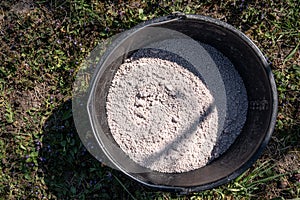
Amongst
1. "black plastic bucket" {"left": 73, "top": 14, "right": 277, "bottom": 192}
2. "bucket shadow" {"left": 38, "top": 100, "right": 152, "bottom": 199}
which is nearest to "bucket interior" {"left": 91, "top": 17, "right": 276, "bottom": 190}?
"black plastic bucket" {"left": 73, "top": 14, "right": 277, "bottom": 192}

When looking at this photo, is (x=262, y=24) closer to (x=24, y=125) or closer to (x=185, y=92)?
(x=185, y=92)

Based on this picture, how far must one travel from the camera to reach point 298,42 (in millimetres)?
1894

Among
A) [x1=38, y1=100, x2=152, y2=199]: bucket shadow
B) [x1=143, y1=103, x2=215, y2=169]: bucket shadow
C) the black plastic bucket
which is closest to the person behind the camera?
the black plastic bucket

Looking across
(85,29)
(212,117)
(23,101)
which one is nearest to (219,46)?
(212,117)

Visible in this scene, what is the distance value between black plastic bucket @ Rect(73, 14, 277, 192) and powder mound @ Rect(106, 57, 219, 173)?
0.13 ft

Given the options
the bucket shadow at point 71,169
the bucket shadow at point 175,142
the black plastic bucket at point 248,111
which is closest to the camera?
the black plastic bucket at point 248,111

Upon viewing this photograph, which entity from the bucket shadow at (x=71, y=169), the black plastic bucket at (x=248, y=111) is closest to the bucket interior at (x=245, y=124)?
the black plastic bucket at (x=248, y=111)

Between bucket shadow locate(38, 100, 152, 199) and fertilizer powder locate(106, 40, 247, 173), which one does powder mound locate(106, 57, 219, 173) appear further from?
bucket shadow locate(38, 100, 152, 199)

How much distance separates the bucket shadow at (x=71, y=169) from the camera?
1.81 m

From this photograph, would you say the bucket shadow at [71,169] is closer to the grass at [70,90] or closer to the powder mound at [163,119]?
the grass at [70,90]

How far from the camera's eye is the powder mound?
170cm

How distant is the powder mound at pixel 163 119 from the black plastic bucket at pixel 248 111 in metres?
0.04

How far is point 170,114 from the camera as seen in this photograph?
1.71 m

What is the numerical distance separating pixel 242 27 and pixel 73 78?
817mm
